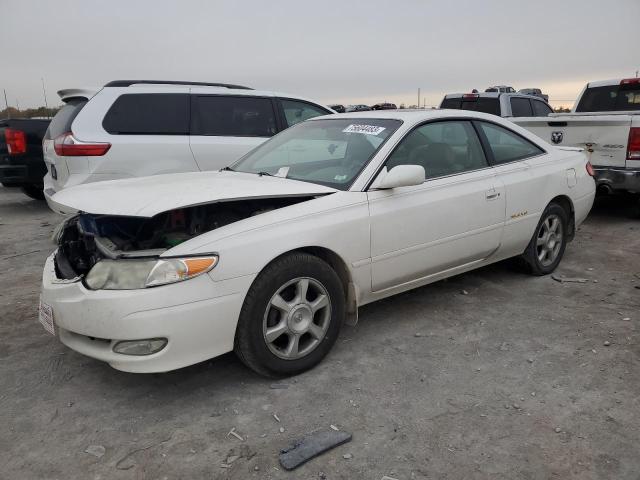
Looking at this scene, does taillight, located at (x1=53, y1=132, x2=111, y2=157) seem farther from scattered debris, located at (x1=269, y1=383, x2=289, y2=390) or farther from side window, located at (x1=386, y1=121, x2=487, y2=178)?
scattered debris, located at (x1=269, y1=383, x2=289, y2=390)

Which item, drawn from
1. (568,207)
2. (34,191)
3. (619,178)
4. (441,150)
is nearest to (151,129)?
(441,150)

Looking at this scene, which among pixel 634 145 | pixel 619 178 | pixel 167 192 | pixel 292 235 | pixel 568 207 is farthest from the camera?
pixel 619 178

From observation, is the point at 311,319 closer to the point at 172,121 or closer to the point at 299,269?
the point at 299,269

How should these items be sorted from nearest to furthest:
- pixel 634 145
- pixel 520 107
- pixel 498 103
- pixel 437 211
Answer: pixel 437 211
pixel 634 145
pixel 498 103
pixel 520 107

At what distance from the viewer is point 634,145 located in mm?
6371

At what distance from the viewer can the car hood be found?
9.20 ft

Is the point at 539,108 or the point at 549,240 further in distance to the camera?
the point at 539,108

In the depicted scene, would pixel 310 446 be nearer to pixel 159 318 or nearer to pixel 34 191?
pixel 159 318

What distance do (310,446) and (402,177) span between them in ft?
5.50

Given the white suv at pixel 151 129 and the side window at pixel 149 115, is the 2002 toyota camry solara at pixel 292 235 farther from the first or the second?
the side window at pixel 149 115

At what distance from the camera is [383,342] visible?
3.56 meters

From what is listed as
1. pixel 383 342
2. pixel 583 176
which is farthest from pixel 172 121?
pixel 583 176

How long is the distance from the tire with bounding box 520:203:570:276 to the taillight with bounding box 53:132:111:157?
14.3ft

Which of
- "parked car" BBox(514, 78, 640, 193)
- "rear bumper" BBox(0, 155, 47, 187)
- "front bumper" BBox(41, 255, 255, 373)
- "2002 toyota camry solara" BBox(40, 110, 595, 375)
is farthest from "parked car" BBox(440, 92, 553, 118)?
"front bumper" BBox(41, 255, 255, 373)
